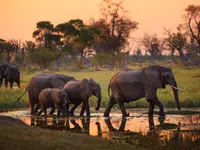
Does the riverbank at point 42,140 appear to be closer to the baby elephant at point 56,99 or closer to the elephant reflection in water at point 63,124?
the elephant reflection in water at point 63,124

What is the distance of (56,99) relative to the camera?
16.1m

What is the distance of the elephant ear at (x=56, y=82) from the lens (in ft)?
58.6

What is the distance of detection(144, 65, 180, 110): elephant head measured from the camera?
51.5 feet

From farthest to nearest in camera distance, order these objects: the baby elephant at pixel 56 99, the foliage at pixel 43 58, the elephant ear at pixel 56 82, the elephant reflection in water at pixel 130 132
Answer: the foliage at pixel 43 58 < the elephant ear at pixel 56 82 < the baby elephant at pixel 56 99 < the elephant reflection in water at pixel 130 132

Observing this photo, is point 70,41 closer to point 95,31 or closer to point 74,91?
point 95,31

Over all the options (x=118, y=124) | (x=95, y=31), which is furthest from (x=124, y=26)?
(x=118, y=124)

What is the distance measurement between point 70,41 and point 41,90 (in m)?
55.3

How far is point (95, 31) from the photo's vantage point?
242ft

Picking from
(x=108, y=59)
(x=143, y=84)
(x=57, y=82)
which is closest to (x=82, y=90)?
(x=57, y=82)

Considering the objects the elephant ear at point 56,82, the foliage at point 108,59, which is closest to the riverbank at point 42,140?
the elephant ear at point 56,82

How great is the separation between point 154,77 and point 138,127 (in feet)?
10.2

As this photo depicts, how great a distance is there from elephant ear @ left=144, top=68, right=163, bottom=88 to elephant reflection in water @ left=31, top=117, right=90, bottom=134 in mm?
2278

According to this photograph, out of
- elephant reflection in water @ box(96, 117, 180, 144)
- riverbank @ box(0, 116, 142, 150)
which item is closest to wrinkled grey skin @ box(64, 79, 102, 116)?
elephant reflection in water @ box(96, 117, 180, 144)

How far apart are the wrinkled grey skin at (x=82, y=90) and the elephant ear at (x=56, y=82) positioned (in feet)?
2.69
